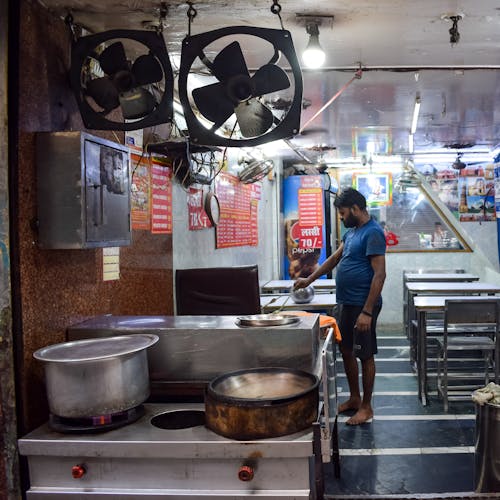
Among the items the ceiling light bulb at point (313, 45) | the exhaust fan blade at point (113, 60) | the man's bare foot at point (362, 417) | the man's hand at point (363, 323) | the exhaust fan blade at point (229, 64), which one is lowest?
the man's bare foot at point (362, 417)

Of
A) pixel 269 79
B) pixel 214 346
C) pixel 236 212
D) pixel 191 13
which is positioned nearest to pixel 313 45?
pixel 269 79

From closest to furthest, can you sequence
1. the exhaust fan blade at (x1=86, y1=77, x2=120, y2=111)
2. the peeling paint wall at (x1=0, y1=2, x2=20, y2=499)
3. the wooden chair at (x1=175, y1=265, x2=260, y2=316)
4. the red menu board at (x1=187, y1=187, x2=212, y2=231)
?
1. the peeling paint wall at (x1=0, y1=2, x2=20, y2=499)
2. the exhaust fan blade at (x1=86, y1=77, x2=120, y2=111)
3. the wooden chair at (x1=175, y1=265, x2=260, y2=316)
4. the red menu board at (x1=187, y1=187, x2=212, y2=231)

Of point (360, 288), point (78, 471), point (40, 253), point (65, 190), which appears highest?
point (65, 190)

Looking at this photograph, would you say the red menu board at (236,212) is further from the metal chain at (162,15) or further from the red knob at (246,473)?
the red knob at (246,473)

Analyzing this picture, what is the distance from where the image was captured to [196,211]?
4.51m

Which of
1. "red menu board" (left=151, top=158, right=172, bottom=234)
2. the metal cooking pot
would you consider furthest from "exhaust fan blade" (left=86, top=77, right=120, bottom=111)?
the metal cooking pot

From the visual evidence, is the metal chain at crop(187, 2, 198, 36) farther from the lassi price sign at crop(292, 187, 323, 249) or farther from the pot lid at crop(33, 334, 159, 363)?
the lassi price sign at crop(292, 187, 323, 249)

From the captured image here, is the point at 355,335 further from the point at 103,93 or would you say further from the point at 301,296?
the point at 103,93

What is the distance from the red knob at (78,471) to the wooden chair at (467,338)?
3.45m

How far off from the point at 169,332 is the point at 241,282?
153 centimetres

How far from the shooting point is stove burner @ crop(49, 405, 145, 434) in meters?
1.96

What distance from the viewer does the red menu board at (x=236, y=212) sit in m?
5.37

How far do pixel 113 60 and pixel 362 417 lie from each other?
3.29 meters

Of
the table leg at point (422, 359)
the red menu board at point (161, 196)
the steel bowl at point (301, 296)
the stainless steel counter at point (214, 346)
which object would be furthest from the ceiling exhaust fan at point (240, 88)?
the table leg at point (422, 359)
